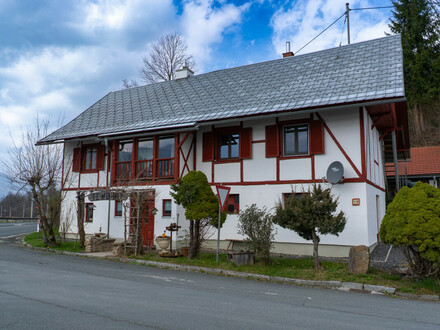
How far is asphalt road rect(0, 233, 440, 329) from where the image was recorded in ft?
16.9

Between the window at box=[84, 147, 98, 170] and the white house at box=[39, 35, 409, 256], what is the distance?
0.05 m

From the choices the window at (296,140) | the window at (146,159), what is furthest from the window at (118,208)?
the window at (296,140)

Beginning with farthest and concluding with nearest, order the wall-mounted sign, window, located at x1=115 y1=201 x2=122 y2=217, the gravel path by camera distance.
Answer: window, located at x1=115 y1=201 x2=122 y2=217 < the wall-mounted sign < the gravel path

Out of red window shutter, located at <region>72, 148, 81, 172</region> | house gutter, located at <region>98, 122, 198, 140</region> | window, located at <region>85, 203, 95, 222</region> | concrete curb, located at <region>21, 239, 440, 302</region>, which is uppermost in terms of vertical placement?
house gutter, located at <region>98, 122, 198, 140</region>

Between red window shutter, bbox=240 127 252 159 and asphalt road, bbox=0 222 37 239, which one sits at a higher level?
red window shutter, bbox=240 127 252 159

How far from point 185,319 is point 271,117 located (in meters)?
9.76

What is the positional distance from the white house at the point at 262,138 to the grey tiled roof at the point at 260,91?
6 cm

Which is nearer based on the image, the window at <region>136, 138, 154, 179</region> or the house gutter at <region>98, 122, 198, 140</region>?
the house gutter at <region>98, 122, 198, 140</region>

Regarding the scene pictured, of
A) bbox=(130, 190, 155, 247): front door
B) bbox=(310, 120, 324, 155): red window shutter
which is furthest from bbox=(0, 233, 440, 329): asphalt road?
bbox=(310, 120, 324, 155): red window shutter

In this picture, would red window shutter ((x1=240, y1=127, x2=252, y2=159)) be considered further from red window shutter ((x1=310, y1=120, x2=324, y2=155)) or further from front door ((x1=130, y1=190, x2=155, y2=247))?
front door ((x1=130, y1=190, x2=155, y2=247))

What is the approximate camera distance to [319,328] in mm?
5102

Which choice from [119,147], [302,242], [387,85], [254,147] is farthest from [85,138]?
[387,85]

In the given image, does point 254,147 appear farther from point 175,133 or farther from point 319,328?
point 319,328

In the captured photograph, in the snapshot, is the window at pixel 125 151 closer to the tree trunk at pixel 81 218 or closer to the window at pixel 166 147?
the window at pixel 166 147
